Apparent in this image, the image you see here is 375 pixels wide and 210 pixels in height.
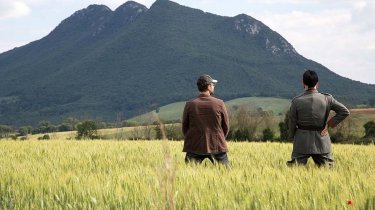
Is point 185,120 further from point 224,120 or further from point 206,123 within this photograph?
point 224,120

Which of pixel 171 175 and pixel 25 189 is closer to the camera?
pixel 171 175

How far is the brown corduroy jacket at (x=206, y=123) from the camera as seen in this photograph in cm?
913

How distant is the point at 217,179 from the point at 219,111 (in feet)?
10.2

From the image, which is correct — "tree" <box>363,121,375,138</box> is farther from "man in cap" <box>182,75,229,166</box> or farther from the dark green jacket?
"man in cap" <box>182,75,229,166</box>

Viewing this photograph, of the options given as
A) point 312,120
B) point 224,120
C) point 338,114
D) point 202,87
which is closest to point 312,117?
point 312,120

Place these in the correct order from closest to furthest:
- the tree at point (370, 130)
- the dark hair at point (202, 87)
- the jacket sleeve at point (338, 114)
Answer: the jacket sleeve at point (338, 114), the dark hair at point (202, 87), the tree at point (370, 130)

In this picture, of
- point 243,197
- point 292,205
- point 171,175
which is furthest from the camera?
point 243,197

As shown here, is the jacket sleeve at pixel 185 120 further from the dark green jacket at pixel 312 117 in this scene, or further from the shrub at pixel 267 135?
the shrub at pixel 267 135

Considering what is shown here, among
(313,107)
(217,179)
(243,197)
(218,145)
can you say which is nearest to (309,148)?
(313,107)

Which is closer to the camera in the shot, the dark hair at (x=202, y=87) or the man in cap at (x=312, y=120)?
the man in cap at (x=312, y=120)

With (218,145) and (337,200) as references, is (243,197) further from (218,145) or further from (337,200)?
(218,145)

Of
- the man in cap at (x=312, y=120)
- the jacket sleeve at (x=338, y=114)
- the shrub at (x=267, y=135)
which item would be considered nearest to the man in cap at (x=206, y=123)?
the man in cap at (x=312, y=120)

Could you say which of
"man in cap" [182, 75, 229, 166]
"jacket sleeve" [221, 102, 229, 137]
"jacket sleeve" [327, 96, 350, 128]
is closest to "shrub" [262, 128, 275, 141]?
"jacket sleeve" [221, 102, 229, 137]

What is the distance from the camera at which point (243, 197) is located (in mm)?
4852
